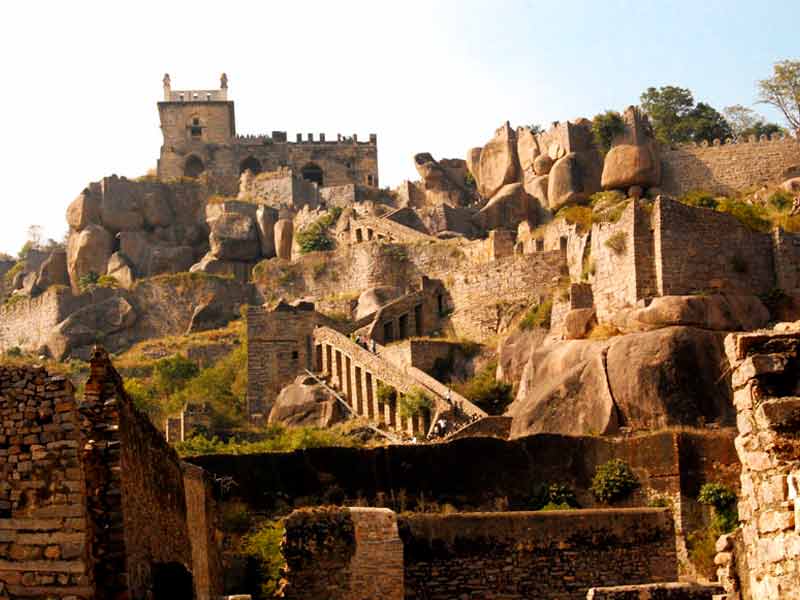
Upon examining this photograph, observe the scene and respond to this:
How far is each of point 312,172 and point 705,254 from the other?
43.0 meters

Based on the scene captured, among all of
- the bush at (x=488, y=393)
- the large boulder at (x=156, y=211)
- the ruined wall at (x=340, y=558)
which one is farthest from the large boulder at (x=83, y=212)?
the ruined wall at (x=340, y=558)

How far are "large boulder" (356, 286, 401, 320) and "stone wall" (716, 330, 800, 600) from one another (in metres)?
48.3

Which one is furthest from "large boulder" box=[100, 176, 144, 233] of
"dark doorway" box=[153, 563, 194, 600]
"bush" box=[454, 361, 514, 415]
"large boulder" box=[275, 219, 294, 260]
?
"dark doorway" box=[153, 563, 194, 600]

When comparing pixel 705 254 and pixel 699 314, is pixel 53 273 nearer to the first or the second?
pixel 705 254

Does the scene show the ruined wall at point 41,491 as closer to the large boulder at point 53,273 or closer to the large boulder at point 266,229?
the large boulder at point 266,229

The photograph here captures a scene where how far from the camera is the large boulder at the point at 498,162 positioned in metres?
71.2

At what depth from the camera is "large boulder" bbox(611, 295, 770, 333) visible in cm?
4425

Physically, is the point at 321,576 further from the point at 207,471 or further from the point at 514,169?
the point at 514,169

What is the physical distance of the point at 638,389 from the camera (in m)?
42.0

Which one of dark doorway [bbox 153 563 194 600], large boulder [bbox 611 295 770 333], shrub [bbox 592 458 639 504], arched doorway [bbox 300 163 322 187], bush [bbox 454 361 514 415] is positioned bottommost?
dark doorway [bbox 153 563 194 600]

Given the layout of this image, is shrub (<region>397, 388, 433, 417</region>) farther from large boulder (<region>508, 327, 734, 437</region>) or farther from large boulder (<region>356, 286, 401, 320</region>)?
large boulder (<region>356, 286, 401, 320</region>)

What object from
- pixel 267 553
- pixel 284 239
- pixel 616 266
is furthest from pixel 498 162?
pixel 267 553

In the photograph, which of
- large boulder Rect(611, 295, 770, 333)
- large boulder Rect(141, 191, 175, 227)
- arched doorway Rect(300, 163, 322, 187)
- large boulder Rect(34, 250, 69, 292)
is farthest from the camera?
arched doorway Rect(300, 163, 322, 187)

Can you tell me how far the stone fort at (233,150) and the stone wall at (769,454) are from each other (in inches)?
2912
